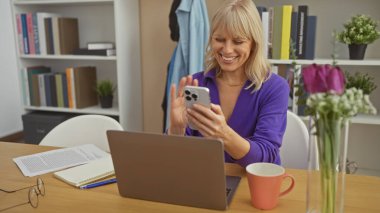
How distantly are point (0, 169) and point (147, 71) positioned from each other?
5.76 feet

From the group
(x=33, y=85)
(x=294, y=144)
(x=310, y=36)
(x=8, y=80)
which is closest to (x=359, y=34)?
(x=310, y=36)

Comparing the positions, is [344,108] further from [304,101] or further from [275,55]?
[275,55]

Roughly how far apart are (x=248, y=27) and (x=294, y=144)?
471mm

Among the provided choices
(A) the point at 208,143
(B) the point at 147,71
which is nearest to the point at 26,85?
(B) the point at 147,71

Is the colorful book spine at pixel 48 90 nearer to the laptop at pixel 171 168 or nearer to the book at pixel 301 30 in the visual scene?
the book at pixel 301 30

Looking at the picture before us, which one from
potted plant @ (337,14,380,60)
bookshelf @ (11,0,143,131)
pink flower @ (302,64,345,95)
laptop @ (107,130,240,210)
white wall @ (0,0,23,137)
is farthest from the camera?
white wall @ (0,0,23,137)

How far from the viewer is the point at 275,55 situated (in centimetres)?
226

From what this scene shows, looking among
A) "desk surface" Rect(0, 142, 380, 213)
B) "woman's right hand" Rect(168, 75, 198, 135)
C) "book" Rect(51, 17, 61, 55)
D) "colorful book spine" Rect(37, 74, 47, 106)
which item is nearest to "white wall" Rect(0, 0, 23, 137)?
"colorful book spine" Rect(37, 74, 47, 106)

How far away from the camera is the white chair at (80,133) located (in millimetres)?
1487

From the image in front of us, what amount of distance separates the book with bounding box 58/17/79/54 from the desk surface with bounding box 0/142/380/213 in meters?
1.82

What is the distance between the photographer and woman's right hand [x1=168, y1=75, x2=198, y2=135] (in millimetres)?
1128

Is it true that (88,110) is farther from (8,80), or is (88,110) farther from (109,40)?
(8,80)

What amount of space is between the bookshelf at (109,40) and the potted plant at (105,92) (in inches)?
2.0

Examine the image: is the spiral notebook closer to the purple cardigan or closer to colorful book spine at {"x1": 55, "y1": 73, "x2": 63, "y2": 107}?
the purple cardigan
